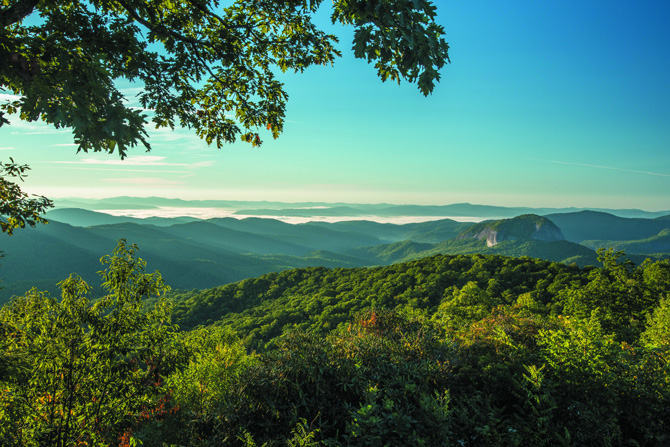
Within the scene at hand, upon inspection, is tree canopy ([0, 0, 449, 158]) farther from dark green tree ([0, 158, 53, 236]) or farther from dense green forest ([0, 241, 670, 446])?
dense green forest ([0, 241, 670, 446])

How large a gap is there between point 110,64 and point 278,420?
6.75 m

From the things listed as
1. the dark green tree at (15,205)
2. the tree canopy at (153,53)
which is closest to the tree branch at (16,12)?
the tree canopy at (153,53)

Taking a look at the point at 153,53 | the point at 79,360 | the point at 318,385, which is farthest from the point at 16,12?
the point at 318,385

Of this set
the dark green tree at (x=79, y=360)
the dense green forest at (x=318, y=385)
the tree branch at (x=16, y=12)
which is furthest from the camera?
the dark green tree at (x=79, y=360)

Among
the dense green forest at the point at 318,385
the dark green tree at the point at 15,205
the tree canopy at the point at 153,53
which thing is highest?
the tree canopy at the point at 153,53

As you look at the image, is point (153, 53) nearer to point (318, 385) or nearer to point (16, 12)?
point (16, 12)

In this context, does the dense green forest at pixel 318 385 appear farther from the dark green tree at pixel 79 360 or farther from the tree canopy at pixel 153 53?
the tree canopy at pixel 153 53

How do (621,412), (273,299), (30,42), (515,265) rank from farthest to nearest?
(273,299) → (515,265) → (621,412) → (30,42)

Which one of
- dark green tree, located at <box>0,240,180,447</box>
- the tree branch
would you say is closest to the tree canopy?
the tree branch

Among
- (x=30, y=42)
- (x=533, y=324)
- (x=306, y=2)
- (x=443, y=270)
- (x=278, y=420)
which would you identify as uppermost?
(x=306, y=2)

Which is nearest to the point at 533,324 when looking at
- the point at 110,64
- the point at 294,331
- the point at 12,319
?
the point at 294,331

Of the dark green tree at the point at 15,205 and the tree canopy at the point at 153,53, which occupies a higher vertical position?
the tree canopy at the point at 153,53

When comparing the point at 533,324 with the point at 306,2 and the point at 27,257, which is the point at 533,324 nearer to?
the point at 306,2

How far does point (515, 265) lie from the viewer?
4459 cm
